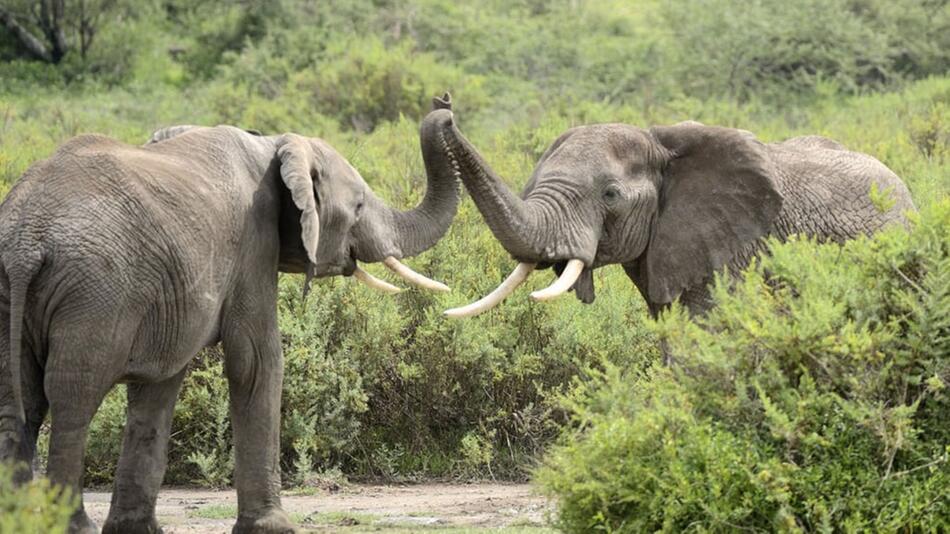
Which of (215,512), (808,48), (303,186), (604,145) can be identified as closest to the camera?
(303,186)

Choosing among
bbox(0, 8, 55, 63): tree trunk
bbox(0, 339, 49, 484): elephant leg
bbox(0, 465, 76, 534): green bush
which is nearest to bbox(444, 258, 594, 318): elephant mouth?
bbox(0, 339, 49, 484): elephant leg

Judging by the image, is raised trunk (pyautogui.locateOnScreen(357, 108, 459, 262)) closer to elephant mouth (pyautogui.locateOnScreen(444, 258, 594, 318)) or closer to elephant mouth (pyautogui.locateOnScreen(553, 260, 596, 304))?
elephant mouth (pyautogui.locateOnScreen(444, 258, 594, 318))

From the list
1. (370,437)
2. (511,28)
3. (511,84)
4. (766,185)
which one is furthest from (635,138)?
(511,28)

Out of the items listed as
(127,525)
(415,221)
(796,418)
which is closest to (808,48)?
(415,221)

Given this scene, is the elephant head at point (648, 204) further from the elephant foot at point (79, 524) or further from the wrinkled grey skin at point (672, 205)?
the elephant foot at point (79, 524)

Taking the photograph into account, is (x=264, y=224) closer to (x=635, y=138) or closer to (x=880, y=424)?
(x=635, y=138)

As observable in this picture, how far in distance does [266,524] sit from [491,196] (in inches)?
67.5

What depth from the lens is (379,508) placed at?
888 cm

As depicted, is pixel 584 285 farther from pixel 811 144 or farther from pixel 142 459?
pixel 142 459

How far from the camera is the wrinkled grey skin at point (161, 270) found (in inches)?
248

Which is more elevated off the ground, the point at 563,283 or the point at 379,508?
the point at 563,283

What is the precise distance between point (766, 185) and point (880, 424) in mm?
2249

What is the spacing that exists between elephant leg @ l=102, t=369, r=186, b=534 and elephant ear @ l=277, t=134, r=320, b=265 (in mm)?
843

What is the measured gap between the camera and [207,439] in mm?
9820
